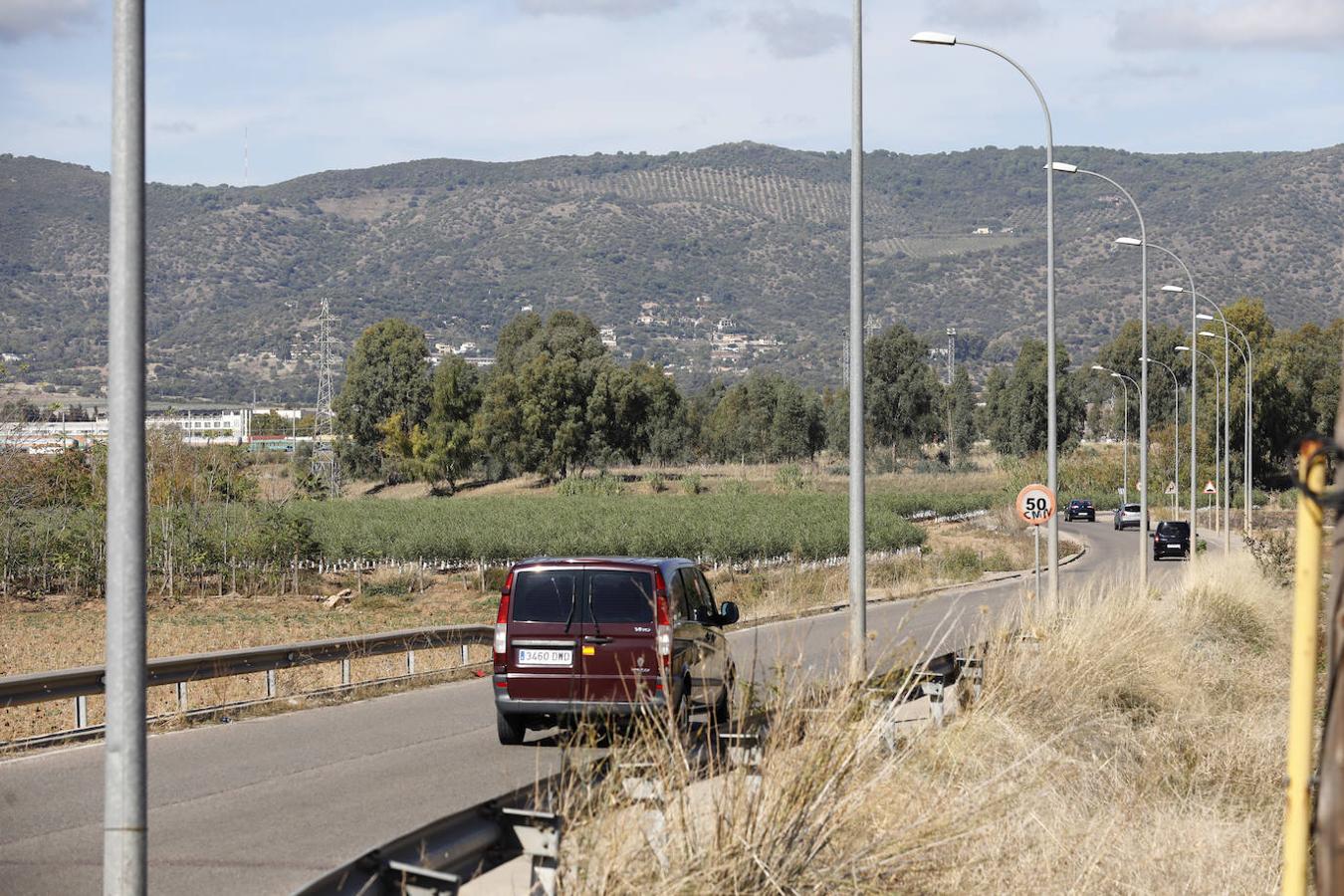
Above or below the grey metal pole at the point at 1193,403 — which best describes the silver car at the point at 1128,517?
below

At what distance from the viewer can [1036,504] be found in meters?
27.8

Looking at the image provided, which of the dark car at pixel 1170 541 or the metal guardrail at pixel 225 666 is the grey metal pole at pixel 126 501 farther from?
the dark car at pixel 1170 541

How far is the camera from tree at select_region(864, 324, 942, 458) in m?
128

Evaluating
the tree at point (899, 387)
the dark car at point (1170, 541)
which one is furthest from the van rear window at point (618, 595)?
the tree at point (899, 387)

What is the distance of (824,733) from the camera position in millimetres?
7078

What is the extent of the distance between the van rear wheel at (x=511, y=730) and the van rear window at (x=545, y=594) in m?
1.11

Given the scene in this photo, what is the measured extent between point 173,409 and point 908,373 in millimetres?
85139

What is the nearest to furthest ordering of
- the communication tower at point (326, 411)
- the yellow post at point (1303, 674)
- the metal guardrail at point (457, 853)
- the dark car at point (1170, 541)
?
the yellow post at point (1303, 674) < the metal guardrail at point (457, 853) < the dark car at point (1170, 541) < the communication tower at point (326, 411)

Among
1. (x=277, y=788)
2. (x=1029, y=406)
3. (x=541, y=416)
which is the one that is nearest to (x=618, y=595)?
(x=277, y=788)

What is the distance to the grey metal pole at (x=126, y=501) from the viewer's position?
5371 mm

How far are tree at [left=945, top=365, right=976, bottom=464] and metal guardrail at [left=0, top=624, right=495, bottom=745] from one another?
11723 cm

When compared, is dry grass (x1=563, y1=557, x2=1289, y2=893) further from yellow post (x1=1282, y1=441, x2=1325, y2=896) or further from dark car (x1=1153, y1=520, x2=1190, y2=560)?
dark car (x1=1153, y1=520, x2=1190, y2=560)

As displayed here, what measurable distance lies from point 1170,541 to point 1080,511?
127 feet

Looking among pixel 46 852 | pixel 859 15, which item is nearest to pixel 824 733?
pixel 46 852
